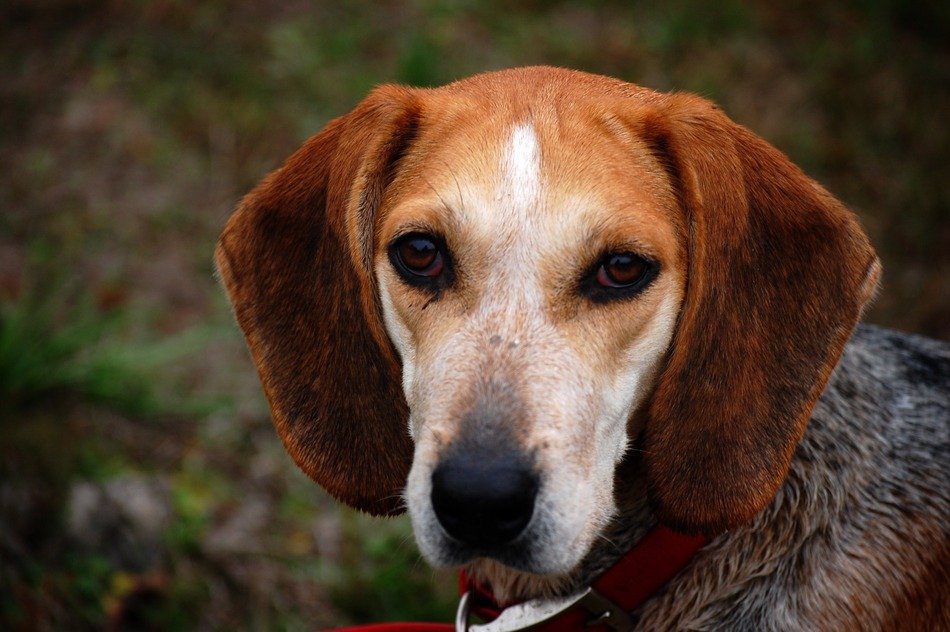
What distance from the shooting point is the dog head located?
94.0 inches

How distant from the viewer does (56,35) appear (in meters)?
7.34

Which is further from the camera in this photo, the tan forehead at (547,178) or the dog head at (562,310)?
the tan forehead at (547,178)

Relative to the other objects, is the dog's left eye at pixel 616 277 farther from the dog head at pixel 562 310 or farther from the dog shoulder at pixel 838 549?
the dog shoulder at pixel 838 549

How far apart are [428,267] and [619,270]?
0.57 meters

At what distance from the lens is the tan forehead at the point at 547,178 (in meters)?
2.56

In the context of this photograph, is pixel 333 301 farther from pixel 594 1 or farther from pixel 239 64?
pixel 594 1

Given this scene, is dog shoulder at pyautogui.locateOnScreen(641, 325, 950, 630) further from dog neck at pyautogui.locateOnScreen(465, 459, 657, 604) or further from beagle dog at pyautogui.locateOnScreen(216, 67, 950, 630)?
dog neck at pyautogui.locateOnScreen(465, 459, 657, 604)

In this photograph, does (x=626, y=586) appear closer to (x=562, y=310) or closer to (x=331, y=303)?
(x=562, y=310)

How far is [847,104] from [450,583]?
201 inches

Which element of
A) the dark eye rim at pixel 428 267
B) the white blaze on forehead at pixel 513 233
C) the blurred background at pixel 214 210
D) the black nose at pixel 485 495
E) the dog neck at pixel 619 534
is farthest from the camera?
the blurred background at pixel 214 210

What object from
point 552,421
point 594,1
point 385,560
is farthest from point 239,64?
point 552,421

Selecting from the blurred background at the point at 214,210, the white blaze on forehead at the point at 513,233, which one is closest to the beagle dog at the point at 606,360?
the white blaze on forehead at the point at 513,233

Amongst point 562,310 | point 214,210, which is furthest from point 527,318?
point 214,210

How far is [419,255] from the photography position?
2.70m
